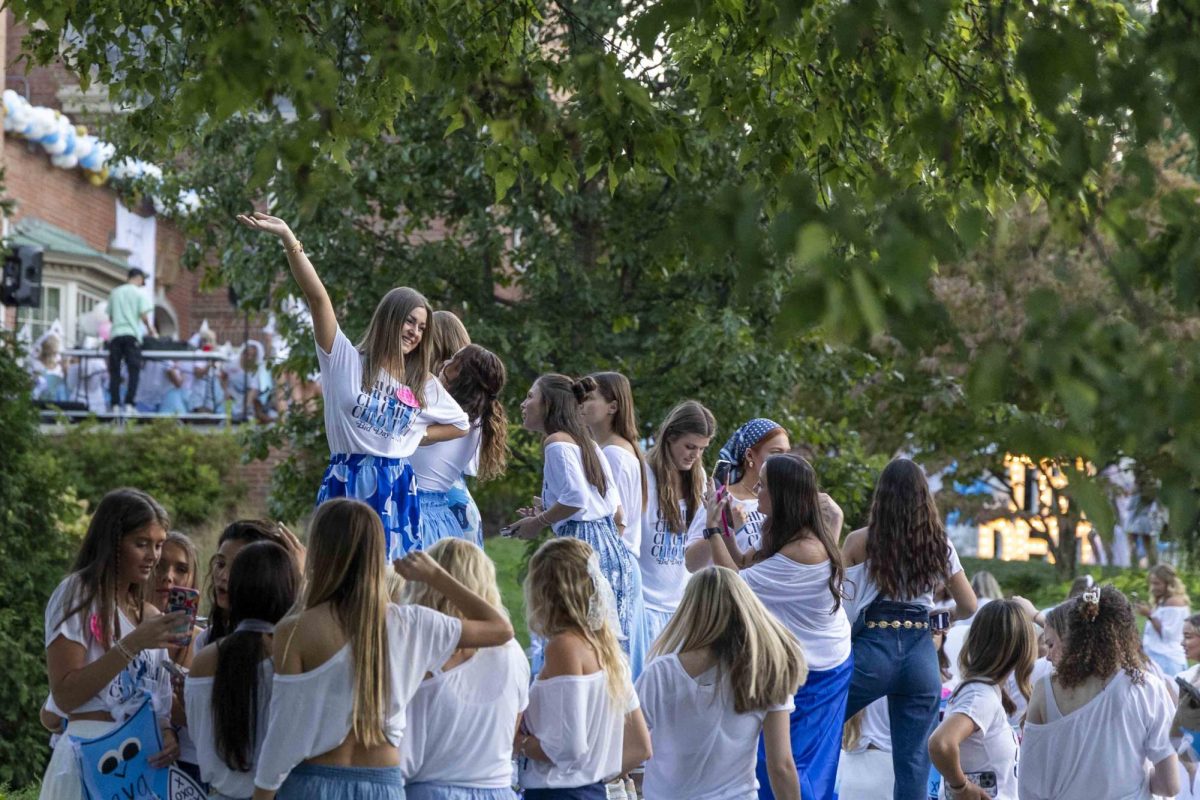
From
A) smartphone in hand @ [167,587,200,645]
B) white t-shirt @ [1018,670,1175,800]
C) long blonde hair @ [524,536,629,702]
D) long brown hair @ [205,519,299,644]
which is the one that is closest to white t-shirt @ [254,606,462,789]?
smartphone in hand @ [167,587,200,645]

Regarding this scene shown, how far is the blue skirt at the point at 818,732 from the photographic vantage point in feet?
23.4

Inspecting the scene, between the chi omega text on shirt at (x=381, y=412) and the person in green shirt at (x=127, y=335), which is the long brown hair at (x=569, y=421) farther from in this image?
the person in green shirt at (x=127, y=335)

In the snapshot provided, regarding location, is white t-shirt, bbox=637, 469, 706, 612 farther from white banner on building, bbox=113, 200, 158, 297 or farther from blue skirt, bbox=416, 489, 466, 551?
white banner on building, bbox=113, 200, 158, 297

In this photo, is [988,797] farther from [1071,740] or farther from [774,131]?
[774,131]

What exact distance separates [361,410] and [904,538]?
2.44 metres

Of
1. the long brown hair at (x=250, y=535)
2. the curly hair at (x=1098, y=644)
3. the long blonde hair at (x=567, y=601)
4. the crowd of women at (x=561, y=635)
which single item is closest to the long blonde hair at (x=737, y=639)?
the crowd of women at (x=561, y=635)

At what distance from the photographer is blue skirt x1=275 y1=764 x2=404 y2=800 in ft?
17.0

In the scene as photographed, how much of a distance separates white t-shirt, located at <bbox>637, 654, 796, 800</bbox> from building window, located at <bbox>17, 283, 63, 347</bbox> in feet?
75.7

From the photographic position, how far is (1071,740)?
21.4ft

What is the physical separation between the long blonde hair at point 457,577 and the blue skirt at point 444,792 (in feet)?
1.81

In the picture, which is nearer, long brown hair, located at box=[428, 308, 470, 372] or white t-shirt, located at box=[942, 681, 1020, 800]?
white t-shirt, located at box=[942, 681, 1020, 800]

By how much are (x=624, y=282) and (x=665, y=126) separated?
8114mm

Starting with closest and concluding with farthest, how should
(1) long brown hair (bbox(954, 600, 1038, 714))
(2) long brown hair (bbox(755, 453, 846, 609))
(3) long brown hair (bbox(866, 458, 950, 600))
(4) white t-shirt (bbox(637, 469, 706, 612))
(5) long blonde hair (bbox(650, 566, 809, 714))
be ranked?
(5) long blonde hair (bbox(650, 566, 809, 714)) < (1) long brown hair (bbox(954, 600, 1038, 714)) < (2) long brown hair (bbox(755, 453, 846, 609)) < (3) long brown hair (bbox(866, 458, 950, 600)) < (4) white t-shirt (bbox(637, 469, 706, 612))

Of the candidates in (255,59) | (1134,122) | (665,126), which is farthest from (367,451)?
(1134,122)
